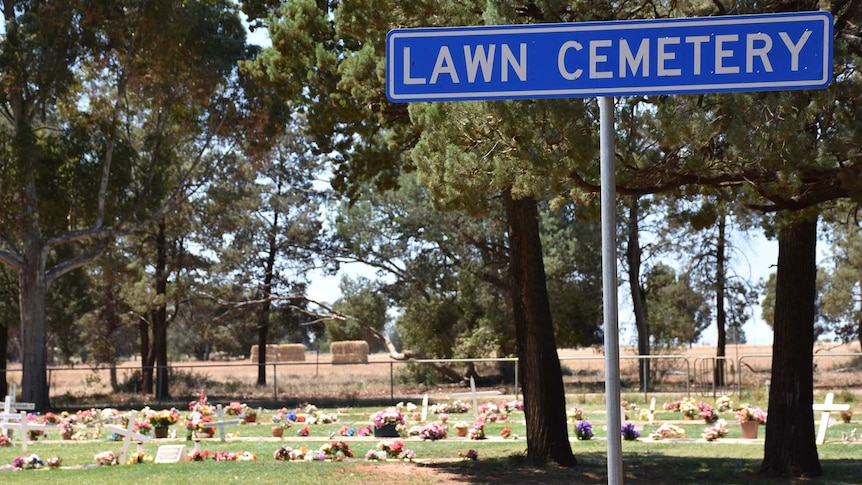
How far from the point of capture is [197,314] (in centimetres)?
4491

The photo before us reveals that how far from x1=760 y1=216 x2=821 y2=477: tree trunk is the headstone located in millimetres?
8267

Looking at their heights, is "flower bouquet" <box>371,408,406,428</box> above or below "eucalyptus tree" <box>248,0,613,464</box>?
below

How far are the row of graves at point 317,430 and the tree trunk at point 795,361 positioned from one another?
171 inches

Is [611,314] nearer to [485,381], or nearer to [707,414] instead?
[707,414]

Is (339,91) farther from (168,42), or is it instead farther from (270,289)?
(270,289)

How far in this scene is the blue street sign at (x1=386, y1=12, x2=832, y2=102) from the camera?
3.95m

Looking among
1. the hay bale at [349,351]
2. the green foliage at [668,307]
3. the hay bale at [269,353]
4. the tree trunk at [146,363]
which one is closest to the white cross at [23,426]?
the tree trunk at [146,363]

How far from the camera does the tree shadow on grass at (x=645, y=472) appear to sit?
1246cm

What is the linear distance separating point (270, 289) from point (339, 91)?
32.2m

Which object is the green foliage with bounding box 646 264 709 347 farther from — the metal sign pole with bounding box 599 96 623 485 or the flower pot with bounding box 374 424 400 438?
the metal sign pole with bounding box 599 96 623 485

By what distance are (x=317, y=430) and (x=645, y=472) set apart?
9287mm

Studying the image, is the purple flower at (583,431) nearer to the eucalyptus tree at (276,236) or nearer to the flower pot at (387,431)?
the flower pot at (387,431)

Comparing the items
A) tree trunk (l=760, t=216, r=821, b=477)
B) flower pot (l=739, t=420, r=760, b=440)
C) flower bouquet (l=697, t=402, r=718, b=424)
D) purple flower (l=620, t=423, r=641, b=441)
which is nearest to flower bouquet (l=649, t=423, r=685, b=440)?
purple flower (l=620, t=423, r=641, b=441)

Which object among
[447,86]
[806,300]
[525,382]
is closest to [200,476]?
[525,382]
